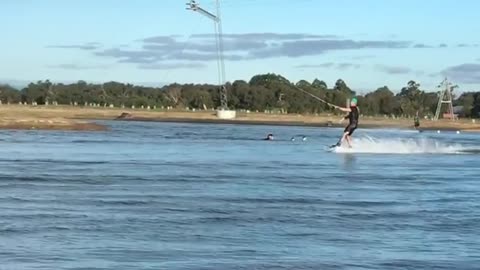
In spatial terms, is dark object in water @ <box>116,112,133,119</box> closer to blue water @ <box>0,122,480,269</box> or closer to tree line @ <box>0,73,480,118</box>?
tree line @ <box>0,73,480,118</box>

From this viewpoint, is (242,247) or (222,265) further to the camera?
(242,247)

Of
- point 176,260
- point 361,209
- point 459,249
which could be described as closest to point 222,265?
point 176,260

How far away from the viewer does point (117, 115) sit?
382ft

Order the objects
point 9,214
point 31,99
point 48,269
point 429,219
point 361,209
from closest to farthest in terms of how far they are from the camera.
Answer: point 48,269, point 9,214, point 429,219, point 361,209, point 31,99

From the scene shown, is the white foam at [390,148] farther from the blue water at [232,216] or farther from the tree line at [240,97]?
the tree line at [240,97]

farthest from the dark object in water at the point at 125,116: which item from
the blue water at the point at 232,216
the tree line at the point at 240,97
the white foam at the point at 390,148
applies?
the blue water at the point at 232,216

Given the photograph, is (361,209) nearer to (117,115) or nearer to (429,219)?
(429,219)

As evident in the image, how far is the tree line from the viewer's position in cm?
15300

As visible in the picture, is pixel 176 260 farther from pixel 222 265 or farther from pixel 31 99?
pixel 31 99

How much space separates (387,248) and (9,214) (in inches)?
241

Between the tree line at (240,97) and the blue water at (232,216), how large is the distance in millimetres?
116482

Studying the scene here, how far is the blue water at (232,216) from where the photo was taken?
13.2 metres

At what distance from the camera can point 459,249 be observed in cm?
1436

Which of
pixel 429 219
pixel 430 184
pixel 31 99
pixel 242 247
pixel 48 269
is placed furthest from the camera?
pixel 31 99
